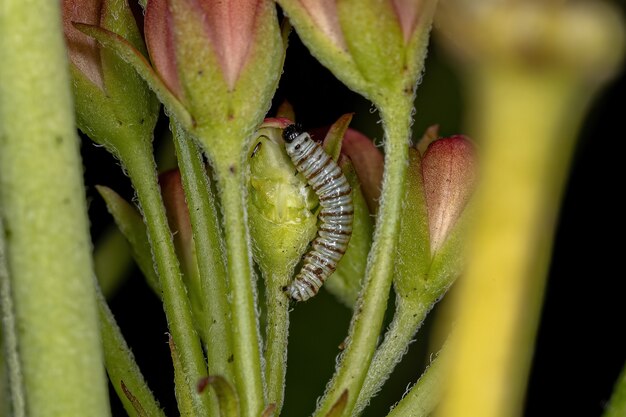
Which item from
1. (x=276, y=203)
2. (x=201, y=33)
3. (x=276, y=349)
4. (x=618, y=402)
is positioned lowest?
(x=618, y=402)

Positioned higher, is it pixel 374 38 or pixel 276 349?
pixel 374 38

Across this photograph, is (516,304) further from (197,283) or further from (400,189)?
(197,283)

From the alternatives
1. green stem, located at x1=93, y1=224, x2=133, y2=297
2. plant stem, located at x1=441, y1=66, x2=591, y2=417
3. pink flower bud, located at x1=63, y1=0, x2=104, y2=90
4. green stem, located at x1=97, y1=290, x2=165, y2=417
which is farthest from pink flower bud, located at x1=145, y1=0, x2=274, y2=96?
green stem, located at x1=93, y1=224, x2=133, y2=297

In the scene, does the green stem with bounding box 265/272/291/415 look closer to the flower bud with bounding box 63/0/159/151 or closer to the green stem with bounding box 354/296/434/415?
the green stem with bounding box 354/296/434/415

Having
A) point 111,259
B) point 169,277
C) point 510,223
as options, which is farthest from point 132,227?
point 510,223

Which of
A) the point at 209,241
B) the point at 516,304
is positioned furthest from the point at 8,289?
the point at 516,304

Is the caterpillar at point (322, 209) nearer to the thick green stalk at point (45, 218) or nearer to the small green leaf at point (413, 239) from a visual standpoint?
the small green leaf at point (413, 239)

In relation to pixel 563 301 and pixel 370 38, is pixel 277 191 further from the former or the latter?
pixel 563 301
